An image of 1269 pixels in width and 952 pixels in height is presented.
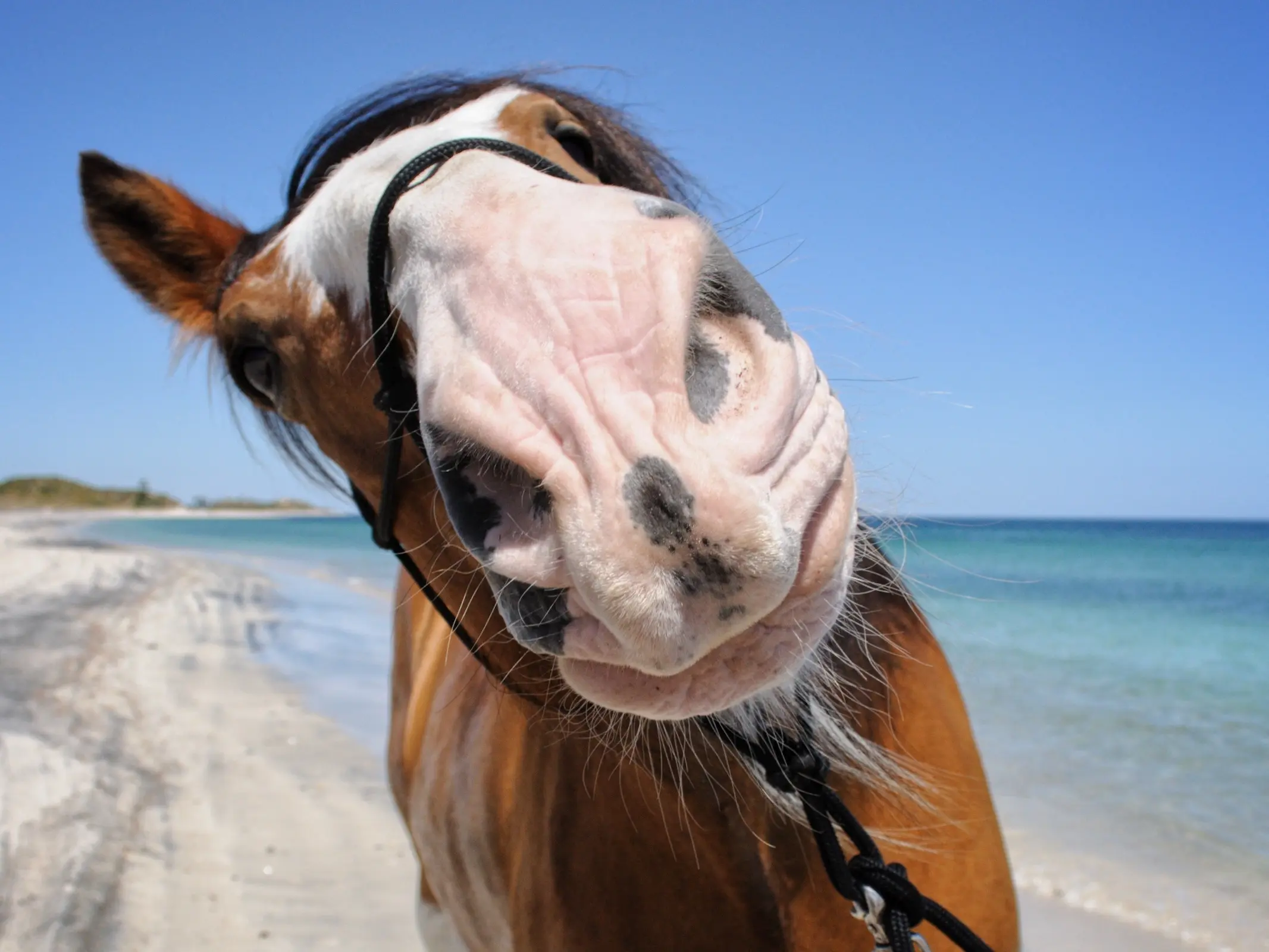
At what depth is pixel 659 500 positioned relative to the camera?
0.91 m

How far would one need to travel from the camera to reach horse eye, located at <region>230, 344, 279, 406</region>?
5.73 feet

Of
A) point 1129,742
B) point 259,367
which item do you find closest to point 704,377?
point 259,367

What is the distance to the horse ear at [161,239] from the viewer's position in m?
2.10

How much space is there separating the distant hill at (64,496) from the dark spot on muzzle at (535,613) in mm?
85720

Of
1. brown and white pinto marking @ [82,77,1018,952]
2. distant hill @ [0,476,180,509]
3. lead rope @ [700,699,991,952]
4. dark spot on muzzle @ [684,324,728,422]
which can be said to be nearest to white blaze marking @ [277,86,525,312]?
brown and white pinto marking @ [82,77,1018,952]

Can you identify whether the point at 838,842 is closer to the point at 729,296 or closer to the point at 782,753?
the point at 782,753

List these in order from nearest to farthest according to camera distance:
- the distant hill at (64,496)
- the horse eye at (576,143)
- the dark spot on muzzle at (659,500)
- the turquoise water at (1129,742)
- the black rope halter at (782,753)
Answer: the dark spot on muzzle at (659,500) < the black rope halter at (782,753) < the horse eye at (576,143) < the turquoise water at (1129,742) < the distant hill at (64,496)

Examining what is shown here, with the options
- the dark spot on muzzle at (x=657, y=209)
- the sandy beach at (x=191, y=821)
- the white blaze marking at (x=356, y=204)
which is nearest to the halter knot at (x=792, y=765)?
the dark spot on muzzle at (x=657, y=209)

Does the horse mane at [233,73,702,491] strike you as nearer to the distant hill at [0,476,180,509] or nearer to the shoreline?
the shoreline

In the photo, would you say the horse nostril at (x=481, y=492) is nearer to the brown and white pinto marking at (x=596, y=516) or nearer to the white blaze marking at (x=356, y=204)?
the brown and white pinto marking at (x=596, y=516)

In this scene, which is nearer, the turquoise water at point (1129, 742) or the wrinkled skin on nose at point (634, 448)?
the wrinkled skin on nose at point (634, 448)

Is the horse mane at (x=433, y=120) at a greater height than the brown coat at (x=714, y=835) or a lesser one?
greater

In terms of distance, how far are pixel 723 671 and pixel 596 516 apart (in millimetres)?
297

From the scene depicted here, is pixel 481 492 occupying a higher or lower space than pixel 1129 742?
higher
